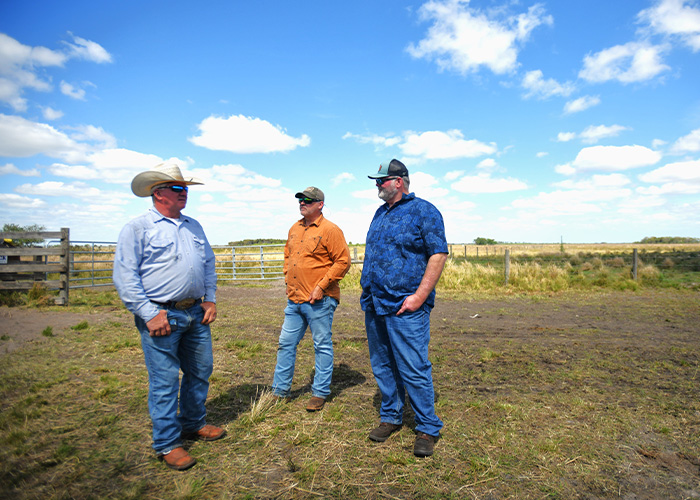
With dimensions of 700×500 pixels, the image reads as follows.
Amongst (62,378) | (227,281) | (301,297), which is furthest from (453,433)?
(227,281)

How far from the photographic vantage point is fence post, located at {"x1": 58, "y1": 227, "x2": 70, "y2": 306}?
34.5ft

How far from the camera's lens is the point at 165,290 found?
2885mm

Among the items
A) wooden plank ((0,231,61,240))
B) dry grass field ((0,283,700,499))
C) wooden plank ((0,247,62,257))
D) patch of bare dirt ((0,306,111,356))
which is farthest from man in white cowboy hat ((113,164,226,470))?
wooden plank ((0,231,61,240))

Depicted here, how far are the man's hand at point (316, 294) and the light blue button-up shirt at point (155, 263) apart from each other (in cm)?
106

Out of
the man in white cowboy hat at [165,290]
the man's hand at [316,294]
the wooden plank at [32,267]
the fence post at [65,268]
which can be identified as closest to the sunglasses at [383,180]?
the man's hand at [316,294]

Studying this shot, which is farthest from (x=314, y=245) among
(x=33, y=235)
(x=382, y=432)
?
(x=33, y=235)

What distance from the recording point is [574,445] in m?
3.24

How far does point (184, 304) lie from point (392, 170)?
1851mm

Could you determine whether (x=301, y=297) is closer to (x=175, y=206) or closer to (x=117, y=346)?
(x=175, y=206)

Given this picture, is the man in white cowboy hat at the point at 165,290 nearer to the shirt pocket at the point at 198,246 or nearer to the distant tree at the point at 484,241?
the shirt pocket at the point at 198,246

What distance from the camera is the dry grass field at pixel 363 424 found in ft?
9.02

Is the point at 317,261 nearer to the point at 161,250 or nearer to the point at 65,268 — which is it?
the point at 161,250

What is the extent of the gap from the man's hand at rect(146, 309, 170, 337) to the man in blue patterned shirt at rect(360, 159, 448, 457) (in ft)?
4.91

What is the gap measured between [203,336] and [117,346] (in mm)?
3845
